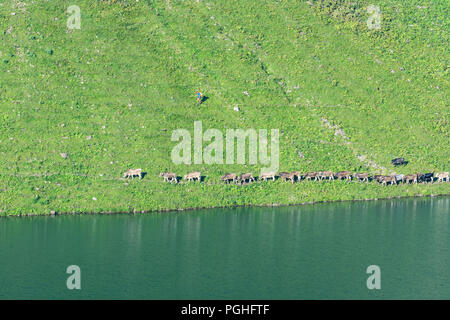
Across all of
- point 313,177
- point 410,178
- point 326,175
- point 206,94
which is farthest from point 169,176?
point 410,178

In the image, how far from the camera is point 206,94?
92.9 m

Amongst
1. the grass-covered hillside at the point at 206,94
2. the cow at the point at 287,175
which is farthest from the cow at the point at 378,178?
the cow at the point at 287,175

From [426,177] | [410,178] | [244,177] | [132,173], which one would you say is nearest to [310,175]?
[244,177]

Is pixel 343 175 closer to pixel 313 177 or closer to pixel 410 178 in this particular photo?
pixel 313 177

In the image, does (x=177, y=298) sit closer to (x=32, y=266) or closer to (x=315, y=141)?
(x=32, y=266)

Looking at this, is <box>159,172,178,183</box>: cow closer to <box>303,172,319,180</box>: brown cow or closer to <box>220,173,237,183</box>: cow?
<box>220,173,237,183</box>: cow

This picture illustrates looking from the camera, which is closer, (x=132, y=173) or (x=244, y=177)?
(x=132, y=173)

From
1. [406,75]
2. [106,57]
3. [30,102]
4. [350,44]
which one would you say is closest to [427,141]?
[406,75]

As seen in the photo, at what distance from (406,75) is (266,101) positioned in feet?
87.3

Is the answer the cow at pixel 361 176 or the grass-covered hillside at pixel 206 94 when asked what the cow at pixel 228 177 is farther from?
the cow at pixel 361 176

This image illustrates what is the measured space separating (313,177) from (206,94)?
68.4 ft

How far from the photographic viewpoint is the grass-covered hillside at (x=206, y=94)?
79.2 metres

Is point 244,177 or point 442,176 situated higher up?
point 442,176

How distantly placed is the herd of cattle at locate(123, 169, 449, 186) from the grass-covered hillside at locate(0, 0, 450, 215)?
1002 millimetres
